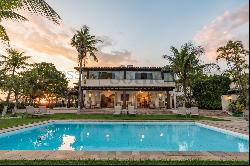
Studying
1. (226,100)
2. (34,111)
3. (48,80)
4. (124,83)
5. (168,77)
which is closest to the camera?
Result: (34,111)

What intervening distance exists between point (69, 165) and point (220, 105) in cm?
2914

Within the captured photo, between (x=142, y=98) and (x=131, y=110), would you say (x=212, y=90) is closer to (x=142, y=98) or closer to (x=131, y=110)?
(x=142, y=98)

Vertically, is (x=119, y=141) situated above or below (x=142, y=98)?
below

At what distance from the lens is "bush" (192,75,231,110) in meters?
32.2

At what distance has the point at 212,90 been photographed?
107ft

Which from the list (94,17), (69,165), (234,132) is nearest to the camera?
(69,165)

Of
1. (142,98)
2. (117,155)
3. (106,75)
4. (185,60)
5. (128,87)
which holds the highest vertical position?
(185,60)

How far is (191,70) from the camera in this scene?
29.9 metres

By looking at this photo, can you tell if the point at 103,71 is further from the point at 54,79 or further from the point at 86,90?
the point at 54,79

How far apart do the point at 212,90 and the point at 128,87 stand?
10515 mm

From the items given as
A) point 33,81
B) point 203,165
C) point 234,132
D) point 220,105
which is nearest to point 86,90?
point 33,81

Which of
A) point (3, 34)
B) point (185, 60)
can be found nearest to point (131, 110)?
point (185, 60)

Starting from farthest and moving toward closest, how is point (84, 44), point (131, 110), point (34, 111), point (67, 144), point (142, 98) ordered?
1. point (142, 98)
2. point (84, 44)
3. point (131, 110)
4. point (34, 111)
5. point (67, 144)

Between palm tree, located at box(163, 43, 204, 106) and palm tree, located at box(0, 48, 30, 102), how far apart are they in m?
19.5
